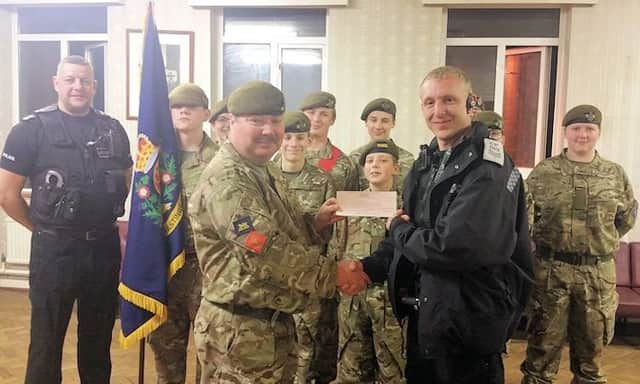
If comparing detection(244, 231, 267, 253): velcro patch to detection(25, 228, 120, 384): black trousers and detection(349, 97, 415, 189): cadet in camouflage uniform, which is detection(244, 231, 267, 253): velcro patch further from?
detection(349, 97, 415, 189): cadet in camouflage uniform

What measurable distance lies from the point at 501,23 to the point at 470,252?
3.79 meters

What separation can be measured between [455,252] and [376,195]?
464 mm

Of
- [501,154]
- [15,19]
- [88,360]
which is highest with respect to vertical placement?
[15,19]

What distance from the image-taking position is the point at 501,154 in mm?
1694

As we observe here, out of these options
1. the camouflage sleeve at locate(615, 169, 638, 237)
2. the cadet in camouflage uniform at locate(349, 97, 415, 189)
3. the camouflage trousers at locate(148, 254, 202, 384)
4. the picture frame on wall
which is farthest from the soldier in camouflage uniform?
the picture frame on wall

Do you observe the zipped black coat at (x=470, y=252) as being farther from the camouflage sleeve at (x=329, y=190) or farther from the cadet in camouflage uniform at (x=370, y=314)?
the camouflage sleeve at (x=329, y=190)

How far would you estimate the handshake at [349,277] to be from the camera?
183 cm

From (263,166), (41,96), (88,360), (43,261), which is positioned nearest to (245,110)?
(263,166)

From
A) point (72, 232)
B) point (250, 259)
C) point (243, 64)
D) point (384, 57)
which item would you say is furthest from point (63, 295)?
point (384, 57)

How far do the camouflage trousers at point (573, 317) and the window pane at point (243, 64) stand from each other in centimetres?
316

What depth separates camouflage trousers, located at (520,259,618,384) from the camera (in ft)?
9.50

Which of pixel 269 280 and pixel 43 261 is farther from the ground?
pixel 269 280

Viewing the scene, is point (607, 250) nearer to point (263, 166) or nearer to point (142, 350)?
point (263, 166)

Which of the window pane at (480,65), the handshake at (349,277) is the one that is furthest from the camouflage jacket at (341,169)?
the window pane at (480,65)
